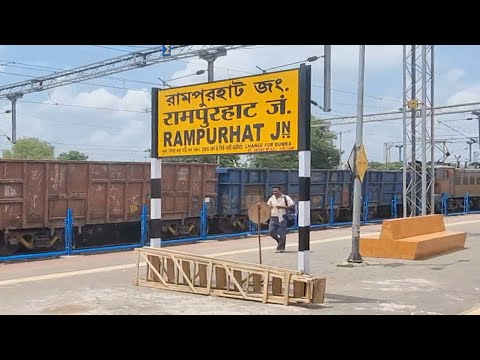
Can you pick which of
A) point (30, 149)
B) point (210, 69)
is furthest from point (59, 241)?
point (30, 149)

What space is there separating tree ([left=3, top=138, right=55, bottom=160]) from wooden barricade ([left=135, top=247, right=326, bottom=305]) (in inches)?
2390

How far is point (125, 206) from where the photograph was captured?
15969 mm

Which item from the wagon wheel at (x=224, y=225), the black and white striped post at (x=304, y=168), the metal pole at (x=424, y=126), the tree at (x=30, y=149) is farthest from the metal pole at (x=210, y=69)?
the tree at (x=30, y=149)

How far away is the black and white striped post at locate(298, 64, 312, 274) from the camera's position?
28.0 feet

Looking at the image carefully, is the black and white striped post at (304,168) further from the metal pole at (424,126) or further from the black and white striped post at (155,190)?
the metal pole at (424,126)

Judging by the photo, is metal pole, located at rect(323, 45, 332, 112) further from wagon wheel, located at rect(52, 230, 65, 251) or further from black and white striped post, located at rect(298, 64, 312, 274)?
black and white striped post, located at rect(298, 64, 312, 274)

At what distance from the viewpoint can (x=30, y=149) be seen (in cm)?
6738

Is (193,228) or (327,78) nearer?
(193,228)

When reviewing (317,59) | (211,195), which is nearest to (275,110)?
(211,195)

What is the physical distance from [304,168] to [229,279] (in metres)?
2.06

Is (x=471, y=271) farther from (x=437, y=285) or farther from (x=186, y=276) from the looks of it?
(x=186, y=276)

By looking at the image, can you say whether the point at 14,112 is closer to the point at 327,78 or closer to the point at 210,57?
the point at 210,57

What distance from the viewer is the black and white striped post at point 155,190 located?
1030 centimetres

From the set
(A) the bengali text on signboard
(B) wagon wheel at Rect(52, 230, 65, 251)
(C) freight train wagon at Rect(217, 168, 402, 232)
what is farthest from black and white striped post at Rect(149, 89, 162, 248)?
(C) freight train wagon at Rect(217, 168, 402, 232)
